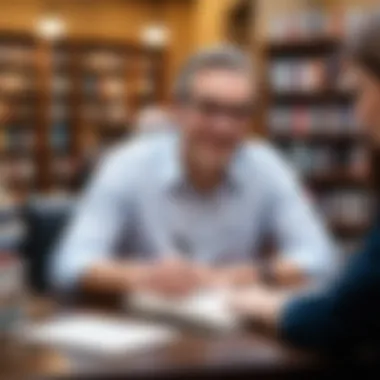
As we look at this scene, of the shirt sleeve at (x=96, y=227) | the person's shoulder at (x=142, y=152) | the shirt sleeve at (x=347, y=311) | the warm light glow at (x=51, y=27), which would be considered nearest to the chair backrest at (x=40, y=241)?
the shirt sleeve at (x=96, y=227)

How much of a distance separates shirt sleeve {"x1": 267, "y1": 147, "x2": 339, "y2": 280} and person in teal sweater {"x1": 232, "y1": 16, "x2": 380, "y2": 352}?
0.87 m

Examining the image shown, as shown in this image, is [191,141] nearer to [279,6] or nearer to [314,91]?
[314,91]

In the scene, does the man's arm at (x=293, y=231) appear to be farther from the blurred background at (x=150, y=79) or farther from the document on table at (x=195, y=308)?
the blurred background at (x=150, y=79)

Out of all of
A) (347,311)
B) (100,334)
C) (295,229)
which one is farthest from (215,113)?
(347,311)

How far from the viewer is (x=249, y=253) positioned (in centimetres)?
323

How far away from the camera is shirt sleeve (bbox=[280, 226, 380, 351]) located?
212 centimetres

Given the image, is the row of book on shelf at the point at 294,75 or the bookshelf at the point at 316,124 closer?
the bookshelf at the point at 316,124

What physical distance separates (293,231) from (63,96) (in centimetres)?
654

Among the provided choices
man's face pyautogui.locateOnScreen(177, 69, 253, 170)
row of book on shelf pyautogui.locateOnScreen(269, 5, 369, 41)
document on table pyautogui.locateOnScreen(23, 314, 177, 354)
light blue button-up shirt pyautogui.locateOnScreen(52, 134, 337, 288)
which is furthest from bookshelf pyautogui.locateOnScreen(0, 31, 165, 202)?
document on table pyautogui.locateOnScreen(23, 314, 177, 354)

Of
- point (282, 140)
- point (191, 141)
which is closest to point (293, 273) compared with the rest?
point (191, 141)

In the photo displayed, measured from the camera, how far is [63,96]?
958cm

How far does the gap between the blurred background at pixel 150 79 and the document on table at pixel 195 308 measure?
5.69 m

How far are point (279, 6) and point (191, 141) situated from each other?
6511mm

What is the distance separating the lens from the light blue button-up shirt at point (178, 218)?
10.2ft
